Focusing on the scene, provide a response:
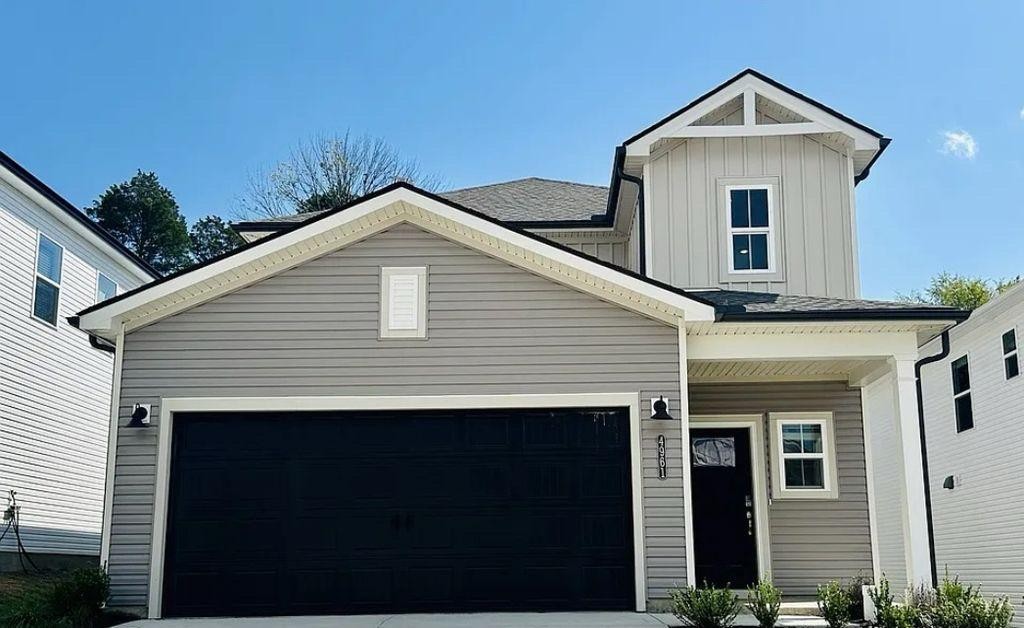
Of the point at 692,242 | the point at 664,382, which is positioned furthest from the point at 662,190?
the point at 664,382

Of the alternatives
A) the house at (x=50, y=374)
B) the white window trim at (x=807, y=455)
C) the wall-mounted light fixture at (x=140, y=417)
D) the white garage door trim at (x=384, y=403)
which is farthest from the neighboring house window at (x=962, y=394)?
the house at (x=50, y=374)

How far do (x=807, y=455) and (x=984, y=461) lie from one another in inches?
233

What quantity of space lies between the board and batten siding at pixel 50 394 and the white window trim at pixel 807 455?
10163 mm

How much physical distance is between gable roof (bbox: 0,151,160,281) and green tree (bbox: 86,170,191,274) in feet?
62.4

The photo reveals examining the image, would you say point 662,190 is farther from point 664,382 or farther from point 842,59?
point 842,59

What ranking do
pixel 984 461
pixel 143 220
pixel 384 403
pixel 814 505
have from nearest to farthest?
pixel 384 403, pixel 814 505, pixel 984 461, pixel 143 220

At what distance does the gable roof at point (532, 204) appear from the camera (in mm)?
15227

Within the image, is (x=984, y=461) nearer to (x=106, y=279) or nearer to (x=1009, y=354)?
(x=1009, y=354)

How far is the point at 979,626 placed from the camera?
9.02 meters

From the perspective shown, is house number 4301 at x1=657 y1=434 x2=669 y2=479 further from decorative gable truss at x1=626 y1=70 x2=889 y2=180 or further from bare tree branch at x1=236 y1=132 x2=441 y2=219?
bare tree branch at x1=236 y1=132 x2=441 y2=219

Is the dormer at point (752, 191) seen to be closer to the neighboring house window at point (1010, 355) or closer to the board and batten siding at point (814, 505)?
the board and batten siding at point (814, 505)

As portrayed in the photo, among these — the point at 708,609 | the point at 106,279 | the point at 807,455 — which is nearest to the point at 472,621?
the point at 708,609

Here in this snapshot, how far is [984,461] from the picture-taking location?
17.5 meters

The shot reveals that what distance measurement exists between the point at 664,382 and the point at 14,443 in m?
9.30
